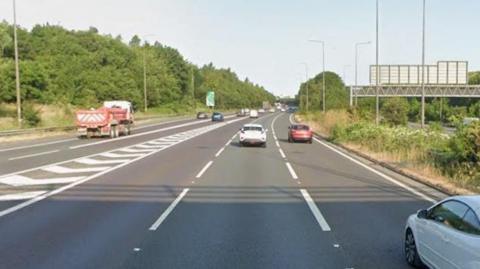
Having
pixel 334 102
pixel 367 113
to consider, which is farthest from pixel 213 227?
pixel 334 102

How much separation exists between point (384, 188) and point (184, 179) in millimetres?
6003

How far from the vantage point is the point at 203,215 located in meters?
12.1

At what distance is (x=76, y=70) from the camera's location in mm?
86000

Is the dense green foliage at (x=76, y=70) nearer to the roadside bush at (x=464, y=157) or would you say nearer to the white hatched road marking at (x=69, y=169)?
the white hatched road marking at (x=69, y=169)

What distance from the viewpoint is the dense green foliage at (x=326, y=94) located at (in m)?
72.4

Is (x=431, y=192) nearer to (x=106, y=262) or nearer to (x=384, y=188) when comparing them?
(x=384, y=188)

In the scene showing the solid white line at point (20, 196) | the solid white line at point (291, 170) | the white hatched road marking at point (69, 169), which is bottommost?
the solid white line at point (291, 170)

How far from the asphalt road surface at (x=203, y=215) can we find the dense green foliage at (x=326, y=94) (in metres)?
44.0

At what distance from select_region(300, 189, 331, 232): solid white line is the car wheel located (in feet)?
7.32

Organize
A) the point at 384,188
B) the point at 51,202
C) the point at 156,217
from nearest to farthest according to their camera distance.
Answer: the point at 156,217, the point at 51,202, the point at 384,188

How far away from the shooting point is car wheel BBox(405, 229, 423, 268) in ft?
26.4

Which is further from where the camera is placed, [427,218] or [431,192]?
[431,192]

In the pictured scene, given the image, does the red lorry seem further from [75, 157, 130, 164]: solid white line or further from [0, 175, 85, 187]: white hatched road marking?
[0, 175, 85, 187]: white hatched road marking

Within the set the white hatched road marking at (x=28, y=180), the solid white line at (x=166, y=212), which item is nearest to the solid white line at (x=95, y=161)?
the white hatched road marking at (x=28, y=180)
